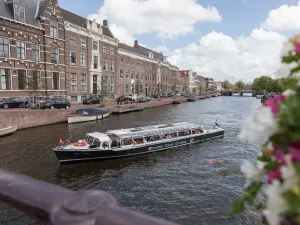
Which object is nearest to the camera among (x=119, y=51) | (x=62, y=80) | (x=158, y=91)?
(x=62, y=80)

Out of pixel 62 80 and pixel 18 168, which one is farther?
pixel 62 80

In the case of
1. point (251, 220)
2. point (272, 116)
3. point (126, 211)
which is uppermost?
point (272, 116)

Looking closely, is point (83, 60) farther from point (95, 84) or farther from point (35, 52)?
point (35, 52)

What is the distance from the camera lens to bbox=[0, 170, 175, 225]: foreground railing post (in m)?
1.01

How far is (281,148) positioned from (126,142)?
17.7 metres

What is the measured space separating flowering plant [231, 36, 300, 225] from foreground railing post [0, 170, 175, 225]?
41 centimetres

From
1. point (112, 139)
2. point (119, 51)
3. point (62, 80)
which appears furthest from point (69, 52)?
point (112, 139)

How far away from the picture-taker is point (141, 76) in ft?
230

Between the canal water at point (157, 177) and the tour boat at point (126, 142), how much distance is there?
0.55 m

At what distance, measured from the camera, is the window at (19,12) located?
3369cm

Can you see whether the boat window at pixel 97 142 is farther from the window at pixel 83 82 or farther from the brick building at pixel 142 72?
the brick building at pixel 142 72

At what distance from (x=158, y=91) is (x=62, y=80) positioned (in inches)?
1661

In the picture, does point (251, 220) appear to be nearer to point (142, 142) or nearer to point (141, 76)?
point (142, 142)

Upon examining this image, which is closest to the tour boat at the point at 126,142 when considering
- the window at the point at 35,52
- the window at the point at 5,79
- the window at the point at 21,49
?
the window at the point at 5,79
